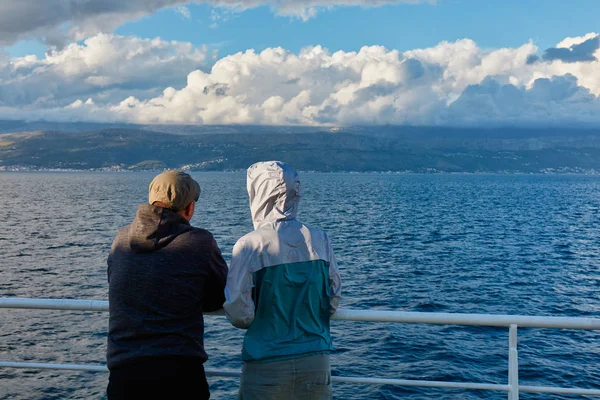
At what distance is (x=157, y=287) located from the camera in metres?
3.20

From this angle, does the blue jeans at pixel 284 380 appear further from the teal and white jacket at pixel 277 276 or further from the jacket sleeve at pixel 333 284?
the jacket sleeve at pixel 333 284

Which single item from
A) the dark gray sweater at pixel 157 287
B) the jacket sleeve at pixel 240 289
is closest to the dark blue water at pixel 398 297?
the dark gray sweater at pixel 157 287

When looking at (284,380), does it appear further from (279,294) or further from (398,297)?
(398,297)

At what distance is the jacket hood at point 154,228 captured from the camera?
10.6 feet

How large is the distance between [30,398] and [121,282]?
558 inches

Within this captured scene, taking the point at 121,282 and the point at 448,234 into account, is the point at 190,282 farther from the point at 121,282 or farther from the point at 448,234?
the point at 448,234

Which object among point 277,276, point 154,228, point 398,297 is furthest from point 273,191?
point 398,297

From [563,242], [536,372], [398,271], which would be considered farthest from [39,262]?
[563,242]

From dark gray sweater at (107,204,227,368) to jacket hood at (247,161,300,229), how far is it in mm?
351

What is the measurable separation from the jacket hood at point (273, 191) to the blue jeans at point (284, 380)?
0.81 metres

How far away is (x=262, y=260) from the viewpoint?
322 centimetres

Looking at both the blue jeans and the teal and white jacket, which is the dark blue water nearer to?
the blue jeans

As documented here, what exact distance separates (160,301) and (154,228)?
40cm

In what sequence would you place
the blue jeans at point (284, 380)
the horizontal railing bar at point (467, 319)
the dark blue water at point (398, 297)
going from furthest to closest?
1. the dark blue water at point (398, 297)
2. the horizontal railing bar at point (467, 319)
3. the blue jeans at point (284, 380)
